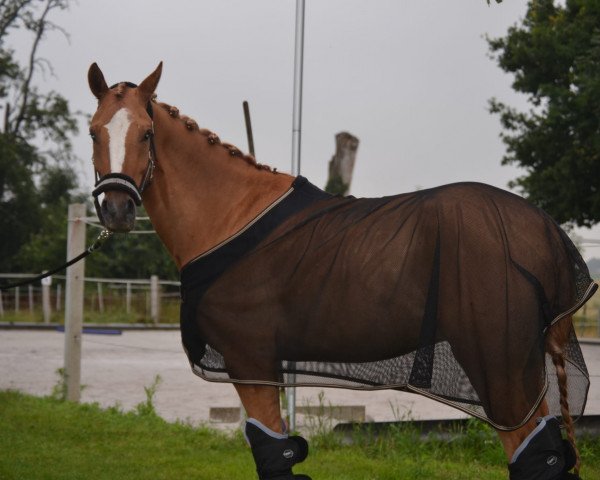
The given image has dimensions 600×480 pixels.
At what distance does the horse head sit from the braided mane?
11 centimetres

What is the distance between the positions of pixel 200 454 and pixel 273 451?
2.99 m

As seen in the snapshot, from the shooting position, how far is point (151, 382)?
10.5 metres

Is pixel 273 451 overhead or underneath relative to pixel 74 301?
underneath

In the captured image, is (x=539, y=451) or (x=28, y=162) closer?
(x=539, y=451)

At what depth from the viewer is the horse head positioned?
2.92 meters

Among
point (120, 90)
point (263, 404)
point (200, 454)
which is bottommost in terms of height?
point (200, 454)

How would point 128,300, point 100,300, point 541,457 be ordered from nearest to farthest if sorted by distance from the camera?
1. point 541,457
2. point 100,300
3. point 128,300

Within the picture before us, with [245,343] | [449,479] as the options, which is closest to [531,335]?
[245,343]

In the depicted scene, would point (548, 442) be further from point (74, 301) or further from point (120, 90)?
point (74, 301)

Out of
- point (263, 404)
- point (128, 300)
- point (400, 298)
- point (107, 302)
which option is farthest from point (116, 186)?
point (107, 302)

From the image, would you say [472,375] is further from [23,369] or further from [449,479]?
[23,369]

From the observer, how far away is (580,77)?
14469 mm

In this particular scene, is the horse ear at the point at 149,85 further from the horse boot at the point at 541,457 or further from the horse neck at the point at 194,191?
the horse boot at the point at 541,457

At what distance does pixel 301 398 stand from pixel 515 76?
42.3 ft
